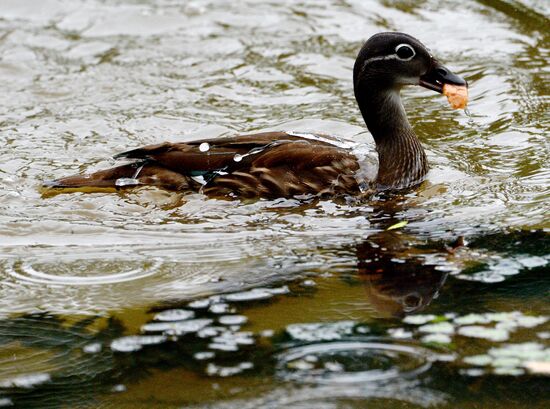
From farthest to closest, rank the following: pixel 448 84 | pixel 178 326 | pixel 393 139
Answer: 1. pixel 393 139
2. pixel 448 84
3. pixel 178 326

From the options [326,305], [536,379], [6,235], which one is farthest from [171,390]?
[6,235]

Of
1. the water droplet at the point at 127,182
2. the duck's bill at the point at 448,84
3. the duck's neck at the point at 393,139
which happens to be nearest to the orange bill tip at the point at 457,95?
the duck's bill at the point at 448,84

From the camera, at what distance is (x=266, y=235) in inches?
299

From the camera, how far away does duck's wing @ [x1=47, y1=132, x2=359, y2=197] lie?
27.4 ft

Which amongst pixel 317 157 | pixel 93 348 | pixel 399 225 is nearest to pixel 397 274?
pixel 399 225

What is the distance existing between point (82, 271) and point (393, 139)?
3.12 m

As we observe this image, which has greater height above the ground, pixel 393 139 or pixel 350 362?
pixel 393 139

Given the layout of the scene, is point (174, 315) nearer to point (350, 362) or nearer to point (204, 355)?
point (204, 355)

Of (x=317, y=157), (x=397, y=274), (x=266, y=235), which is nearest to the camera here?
(x=397, y=274)

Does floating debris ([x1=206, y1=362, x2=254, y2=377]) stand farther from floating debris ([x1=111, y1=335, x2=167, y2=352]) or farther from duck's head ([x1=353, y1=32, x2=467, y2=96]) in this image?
duck's head ([x1=353, y1=32, x2=467, y2=96])

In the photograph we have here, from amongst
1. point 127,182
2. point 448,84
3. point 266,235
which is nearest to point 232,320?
point 266,235

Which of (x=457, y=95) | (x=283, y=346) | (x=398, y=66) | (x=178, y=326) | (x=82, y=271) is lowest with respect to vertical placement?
(x=82, y=271)

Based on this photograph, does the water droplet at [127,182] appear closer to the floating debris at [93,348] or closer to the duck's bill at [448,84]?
the duck's bill at [448,84]

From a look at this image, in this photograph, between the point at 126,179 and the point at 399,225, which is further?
the point at 126,179
